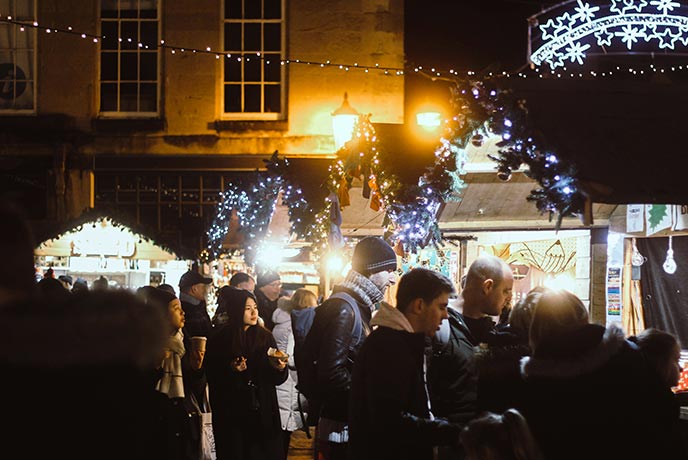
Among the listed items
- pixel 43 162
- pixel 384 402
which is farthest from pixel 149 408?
pixel 43 162

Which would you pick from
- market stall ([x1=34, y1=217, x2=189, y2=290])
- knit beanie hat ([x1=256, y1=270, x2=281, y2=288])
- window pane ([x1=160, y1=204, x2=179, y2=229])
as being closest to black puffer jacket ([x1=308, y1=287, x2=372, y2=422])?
knit beanie hat ([x1=256, y1=270, x2=281, y2=288])

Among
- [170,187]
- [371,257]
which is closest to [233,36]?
[170,187]

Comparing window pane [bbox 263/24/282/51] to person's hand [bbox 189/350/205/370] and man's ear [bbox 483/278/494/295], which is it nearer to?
person's hand [bbox 189/350/205/370]

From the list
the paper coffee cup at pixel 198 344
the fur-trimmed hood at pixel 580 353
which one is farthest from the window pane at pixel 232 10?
the fur-trimmed hood at pixel 580 353

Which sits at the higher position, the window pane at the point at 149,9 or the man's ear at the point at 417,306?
the window pane at the point at 149,9

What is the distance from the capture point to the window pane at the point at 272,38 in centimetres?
1684

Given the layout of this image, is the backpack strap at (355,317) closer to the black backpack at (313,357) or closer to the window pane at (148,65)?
the black backpack at (313,357)

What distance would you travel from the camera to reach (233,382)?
7980 mm

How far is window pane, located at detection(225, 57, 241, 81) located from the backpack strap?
36.3 ft

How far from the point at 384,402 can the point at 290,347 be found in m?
6.50

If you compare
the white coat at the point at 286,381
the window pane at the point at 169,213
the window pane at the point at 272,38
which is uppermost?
the window pane at the point at 272,38

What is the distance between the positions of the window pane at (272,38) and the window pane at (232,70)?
2.02 ft

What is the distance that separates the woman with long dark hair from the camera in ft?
26.0

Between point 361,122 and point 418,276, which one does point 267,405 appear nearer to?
point 361,122
